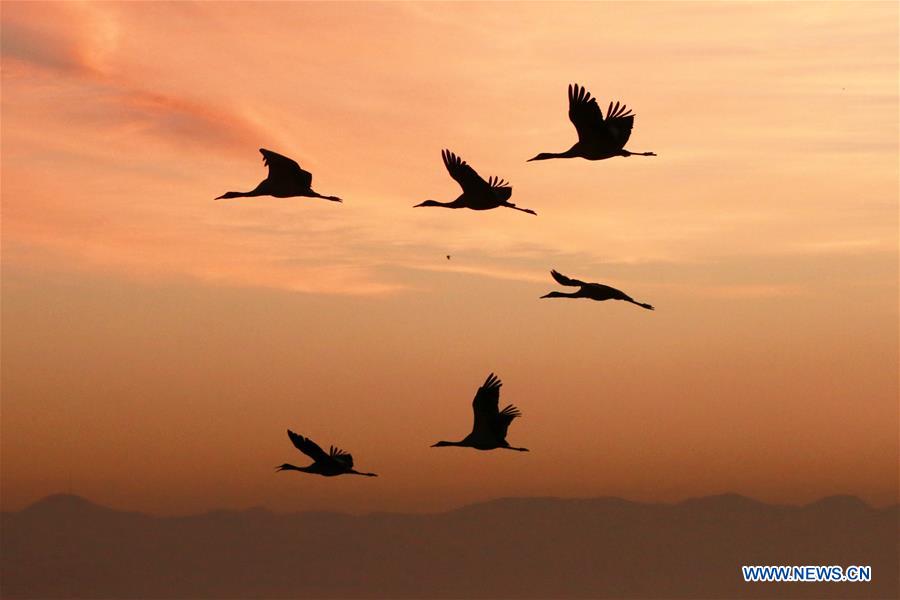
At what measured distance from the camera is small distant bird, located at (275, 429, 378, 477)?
4253 cm

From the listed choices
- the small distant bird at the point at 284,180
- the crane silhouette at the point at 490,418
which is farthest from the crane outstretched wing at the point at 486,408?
the small distant bird at the point at 284,180

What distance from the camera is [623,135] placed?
3944 centimetres

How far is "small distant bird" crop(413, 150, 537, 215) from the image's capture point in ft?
132

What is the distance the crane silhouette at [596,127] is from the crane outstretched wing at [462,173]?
2.55 meters

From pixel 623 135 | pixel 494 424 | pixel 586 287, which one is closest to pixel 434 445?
pixel 494 424

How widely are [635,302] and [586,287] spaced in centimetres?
148

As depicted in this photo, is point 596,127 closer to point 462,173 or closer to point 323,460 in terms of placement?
point 462,173

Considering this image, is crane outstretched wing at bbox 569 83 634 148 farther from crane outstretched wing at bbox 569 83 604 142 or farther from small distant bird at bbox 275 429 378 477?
small distant bird at bbox 275 429 378 477

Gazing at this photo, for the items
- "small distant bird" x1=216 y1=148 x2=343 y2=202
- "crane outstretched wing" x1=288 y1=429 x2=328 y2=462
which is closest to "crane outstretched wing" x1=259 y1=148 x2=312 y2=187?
"small distant bird" x1=216 y1=148 x2=343 y2=202

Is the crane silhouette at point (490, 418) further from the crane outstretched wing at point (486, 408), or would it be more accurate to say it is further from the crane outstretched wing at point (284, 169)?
the crane outstretched wing at point (284, 169)

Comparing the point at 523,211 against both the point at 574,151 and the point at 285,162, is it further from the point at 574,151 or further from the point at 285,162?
the point at 285,162

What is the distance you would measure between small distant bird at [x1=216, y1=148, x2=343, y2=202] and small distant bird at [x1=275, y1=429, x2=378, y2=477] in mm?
6390

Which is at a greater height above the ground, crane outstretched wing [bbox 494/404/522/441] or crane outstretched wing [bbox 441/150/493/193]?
crane outstretched wing [bbox 441/150/493/193]

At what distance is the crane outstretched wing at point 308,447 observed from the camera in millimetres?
42438
